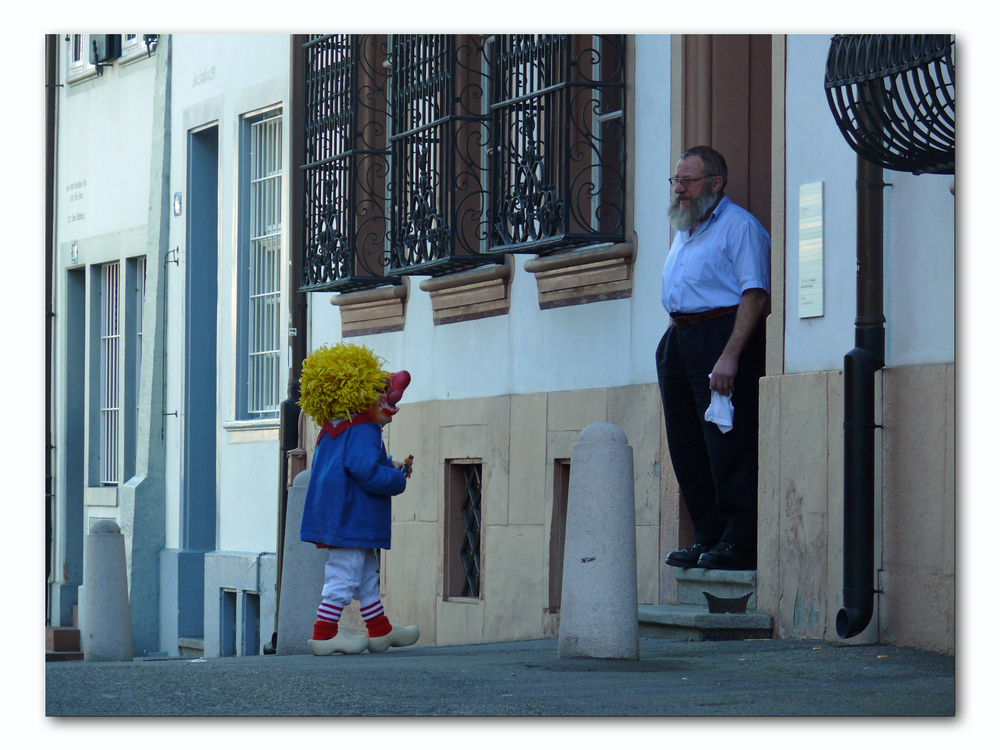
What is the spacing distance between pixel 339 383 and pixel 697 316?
4.53 feet

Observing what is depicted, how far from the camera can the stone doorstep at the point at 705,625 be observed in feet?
29.1

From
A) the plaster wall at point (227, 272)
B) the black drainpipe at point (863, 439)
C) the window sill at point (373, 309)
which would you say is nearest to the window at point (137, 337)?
the plaster wall at point (227, 272)

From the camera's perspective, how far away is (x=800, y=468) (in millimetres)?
8781

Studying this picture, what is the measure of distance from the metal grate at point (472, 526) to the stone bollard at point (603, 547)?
348cm

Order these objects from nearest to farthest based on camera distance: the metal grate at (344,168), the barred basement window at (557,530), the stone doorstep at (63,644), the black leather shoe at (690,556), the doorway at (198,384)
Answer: the stone doorstep at (63,644)
the black leather shoe at (690,556)
the doorway at (198,384)
the barred basement window at (557,530)
the metal grate at (344,168)

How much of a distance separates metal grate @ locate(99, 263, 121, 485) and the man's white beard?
2.14m

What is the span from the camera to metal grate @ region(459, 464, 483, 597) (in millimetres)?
11539

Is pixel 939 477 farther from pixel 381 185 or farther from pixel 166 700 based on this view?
pixel 381 185

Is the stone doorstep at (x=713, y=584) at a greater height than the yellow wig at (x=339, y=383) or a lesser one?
lesser

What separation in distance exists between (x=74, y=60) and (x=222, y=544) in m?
3.63

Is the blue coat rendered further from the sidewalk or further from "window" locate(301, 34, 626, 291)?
"window" locate(301, 34, 626, 291)

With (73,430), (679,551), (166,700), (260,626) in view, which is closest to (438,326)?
(260,626)

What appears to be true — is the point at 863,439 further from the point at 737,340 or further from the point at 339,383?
the point at 339,383

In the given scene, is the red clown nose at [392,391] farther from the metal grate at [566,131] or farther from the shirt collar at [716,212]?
the shirt collar at [716,212]
